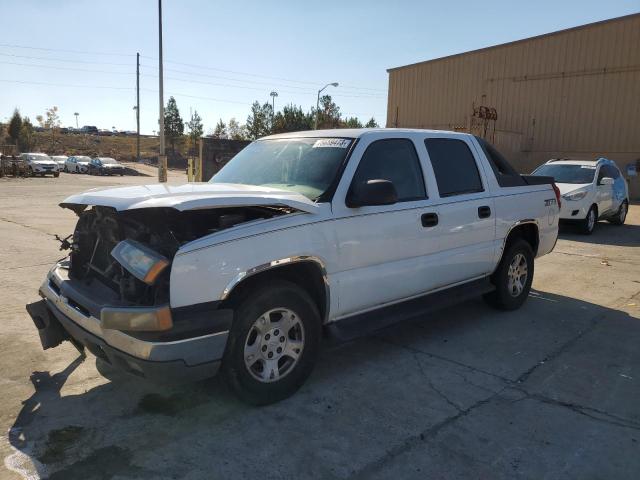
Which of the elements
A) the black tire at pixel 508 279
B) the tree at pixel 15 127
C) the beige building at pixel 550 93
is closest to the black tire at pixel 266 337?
the black tire at pixel 508 279

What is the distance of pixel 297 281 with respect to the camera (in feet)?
12.0

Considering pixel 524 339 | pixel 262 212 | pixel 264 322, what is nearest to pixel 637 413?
pixel 524 339

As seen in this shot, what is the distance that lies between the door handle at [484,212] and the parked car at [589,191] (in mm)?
7719

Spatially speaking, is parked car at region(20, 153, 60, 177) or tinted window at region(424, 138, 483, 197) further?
parked car at region(20, 153, 60, 177)

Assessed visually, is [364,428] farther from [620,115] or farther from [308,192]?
[620,115]

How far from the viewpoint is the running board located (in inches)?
151

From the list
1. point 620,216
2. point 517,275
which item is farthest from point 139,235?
point 620,216

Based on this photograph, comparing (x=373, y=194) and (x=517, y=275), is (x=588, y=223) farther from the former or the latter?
(x=373, y=194)

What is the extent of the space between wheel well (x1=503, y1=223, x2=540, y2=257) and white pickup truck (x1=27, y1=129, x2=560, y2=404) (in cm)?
65

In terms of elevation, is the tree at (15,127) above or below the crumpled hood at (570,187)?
above

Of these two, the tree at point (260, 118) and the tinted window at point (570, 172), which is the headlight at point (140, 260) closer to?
the tinted window at point (570, 172)

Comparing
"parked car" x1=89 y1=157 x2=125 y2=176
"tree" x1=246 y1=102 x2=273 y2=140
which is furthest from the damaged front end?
"tree" x1=246 y1=102 x2=273 y2=140

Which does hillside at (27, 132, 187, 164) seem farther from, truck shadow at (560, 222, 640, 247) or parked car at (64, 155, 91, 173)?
truck shadow at (560, 222, 640, 247)

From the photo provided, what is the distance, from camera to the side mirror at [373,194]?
365cm
